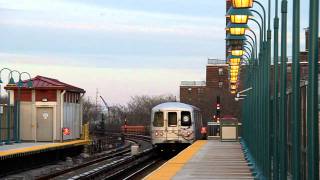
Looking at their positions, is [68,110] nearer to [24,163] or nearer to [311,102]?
[24,163]

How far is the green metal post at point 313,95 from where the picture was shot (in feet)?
18.6

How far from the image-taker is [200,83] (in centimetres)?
10588

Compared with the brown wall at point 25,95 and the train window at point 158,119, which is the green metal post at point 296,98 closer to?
the brown wall at point 25,95

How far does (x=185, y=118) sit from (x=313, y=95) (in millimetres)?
30633

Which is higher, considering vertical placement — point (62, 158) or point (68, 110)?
point (68, 110)

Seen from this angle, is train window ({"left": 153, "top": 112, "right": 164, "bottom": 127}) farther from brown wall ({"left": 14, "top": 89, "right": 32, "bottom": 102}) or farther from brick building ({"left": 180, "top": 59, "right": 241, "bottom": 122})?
brick building ({"left": 180, "top": 59, "right": 241, "bottom": 122})

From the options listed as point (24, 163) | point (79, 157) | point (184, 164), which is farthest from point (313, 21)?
point (79, 157)

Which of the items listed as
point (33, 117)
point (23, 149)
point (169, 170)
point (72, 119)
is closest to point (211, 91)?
point (72, 119)

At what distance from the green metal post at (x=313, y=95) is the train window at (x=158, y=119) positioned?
98.9 feet

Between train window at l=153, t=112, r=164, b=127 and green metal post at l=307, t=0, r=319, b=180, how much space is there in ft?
98.9

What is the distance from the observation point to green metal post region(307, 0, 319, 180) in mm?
5660

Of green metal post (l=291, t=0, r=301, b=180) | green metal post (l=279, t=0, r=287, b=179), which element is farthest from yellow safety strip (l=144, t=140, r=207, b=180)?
green metal post (l=291, t=0, r=301, b=180)

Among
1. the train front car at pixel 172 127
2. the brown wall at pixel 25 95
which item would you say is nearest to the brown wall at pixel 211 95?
the train front car at pixel 172 127

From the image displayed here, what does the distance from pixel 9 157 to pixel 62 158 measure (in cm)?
982
